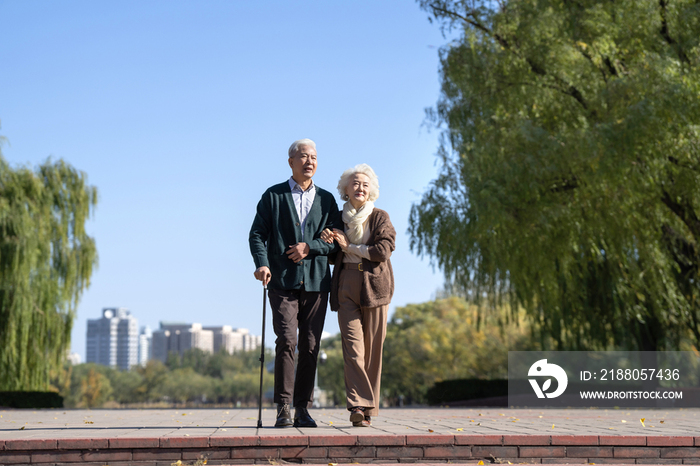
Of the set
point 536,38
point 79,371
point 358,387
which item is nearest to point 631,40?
point 536,38

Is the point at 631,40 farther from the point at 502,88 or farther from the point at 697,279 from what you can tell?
the point at 697,279

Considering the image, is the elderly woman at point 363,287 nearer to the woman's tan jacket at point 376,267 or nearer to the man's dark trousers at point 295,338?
the woman's tan jacket at point 376,267

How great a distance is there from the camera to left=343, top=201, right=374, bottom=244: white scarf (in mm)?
5117

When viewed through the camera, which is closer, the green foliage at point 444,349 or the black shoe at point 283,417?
the black shoe at point 283,417

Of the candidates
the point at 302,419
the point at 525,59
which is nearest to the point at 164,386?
the point at 525,59

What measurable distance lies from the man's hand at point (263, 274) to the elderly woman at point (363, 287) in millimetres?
514

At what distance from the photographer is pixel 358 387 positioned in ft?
15.9

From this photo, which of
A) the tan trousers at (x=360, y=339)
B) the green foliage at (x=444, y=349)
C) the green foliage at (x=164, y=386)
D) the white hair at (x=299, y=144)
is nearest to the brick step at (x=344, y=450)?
the tan trousers at (x=360, y=339)

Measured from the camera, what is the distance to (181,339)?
186 m

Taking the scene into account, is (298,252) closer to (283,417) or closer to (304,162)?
(304,162)

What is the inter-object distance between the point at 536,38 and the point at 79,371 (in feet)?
318

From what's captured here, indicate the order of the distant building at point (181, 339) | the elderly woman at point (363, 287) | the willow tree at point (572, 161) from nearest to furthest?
1. the elderly woman at point (363, 287)
2. the willow tree at point (572, 161)
3. the distant building at point (181, 339)

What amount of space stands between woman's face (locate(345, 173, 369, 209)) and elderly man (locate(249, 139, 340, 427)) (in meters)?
0.23

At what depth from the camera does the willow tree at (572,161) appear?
1099 cm
